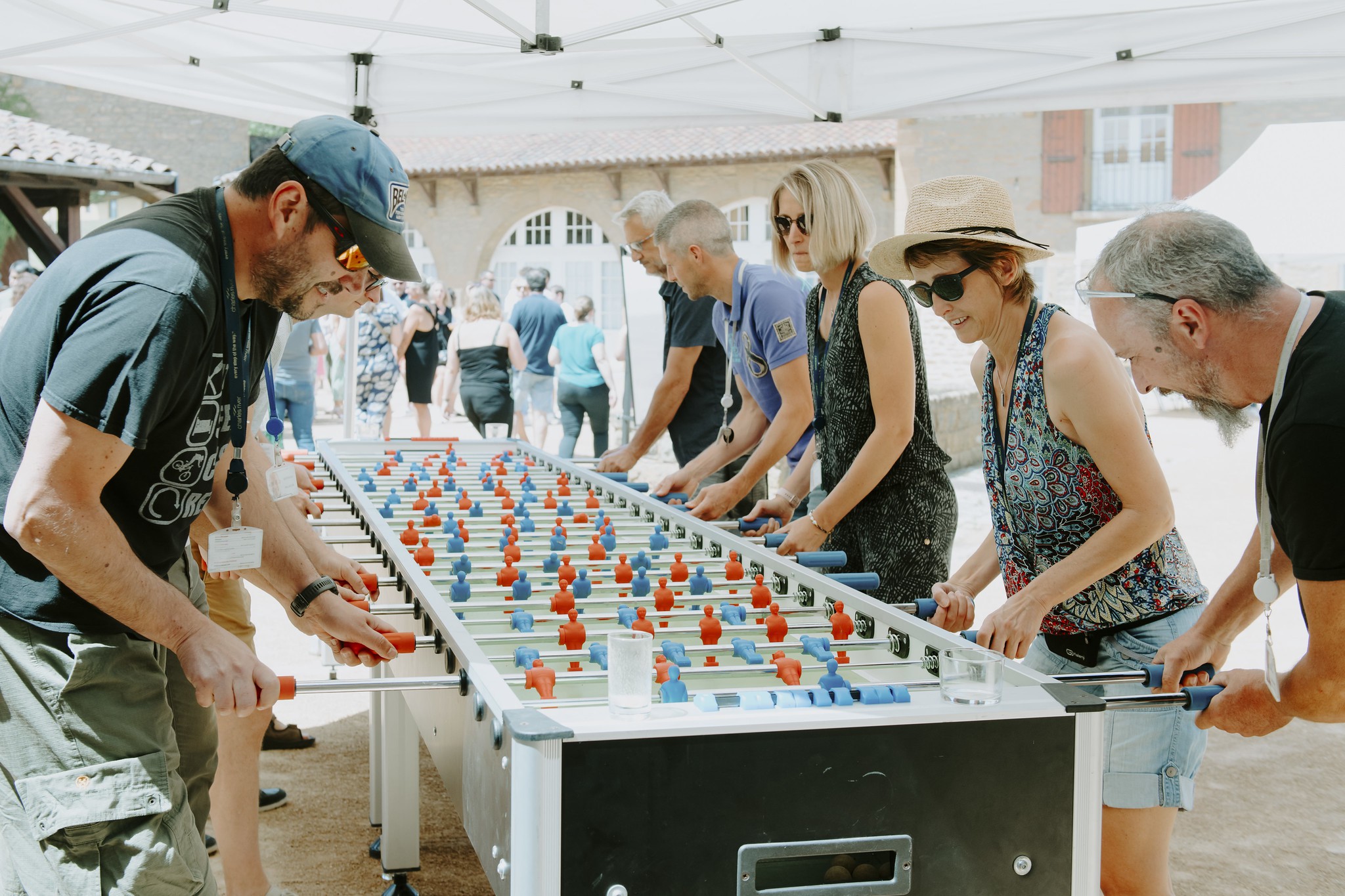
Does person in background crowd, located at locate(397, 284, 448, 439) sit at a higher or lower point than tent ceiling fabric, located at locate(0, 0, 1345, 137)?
lower

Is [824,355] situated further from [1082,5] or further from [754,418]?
[1082,5]

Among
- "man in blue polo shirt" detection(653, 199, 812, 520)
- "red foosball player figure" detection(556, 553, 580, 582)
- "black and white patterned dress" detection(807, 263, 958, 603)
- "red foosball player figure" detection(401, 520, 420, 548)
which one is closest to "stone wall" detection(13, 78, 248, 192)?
"man in blue polo shirt" detection(653, 199, 812, 520)

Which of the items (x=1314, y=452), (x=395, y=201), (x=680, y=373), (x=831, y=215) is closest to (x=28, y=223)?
(x=680, y=373)

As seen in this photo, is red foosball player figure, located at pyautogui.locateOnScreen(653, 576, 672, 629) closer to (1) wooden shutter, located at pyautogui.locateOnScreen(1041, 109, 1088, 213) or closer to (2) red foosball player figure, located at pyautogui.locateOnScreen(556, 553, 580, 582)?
(2) red foosball player figure, located at pyautogui.locateOnScreen(556, 553, 580, 582)

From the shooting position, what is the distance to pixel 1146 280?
1966 millimetres

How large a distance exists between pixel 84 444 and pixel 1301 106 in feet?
65.6

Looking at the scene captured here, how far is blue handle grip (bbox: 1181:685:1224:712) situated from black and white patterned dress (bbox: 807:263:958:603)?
1.45m

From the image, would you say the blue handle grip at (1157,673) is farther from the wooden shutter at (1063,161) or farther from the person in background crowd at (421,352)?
the wooden shutter at (1063,161)

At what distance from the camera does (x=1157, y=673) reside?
2.21 meters

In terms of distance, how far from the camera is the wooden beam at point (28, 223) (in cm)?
1255

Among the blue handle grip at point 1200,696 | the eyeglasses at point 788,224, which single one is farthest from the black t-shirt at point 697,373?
the blue handle grip at point 1200,696

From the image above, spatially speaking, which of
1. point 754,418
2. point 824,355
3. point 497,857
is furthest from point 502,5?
point 497,857

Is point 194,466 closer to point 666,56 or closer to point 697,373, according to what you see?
point 697,373

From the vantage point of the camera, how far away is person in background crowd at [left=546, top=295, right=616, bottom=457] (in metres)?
9.77
